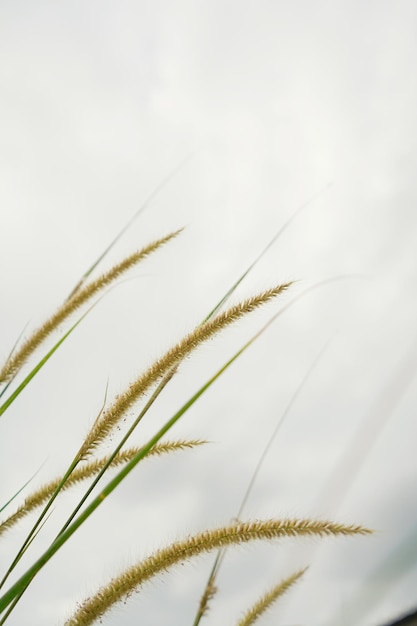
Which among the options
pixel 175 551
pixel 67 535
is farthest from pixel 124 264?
pixel 67 535

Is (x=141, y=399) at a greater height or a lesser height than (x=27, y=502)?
greater

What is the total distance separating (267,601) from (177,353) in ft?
2.75

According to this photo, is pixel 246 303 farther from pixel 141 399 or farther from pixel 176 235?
pixel 176 235

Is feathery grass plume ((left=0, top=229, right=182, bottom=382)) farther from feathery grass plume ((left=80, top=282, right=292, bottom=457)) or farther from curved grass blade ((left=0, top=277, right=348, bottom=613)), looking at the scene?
curved grass blade ((left=0, top=277, right=348, bottom=613))

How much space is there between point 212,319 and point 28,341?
2.53 ft

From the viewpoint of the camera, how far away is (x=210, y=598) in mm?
1641

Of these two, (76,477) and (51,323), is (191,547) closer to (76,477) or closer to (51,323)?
(76,477)

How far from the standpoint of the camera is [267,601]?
185cm

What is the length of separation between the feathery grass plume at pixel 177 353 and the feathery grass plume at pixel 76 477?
0.24 meters

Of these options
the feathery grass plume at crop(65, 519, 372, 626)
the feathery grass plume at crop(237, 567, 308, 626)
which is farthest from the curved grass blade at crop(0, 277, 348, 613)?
the feathery grass plume at crop(237, 567, 308, 626)

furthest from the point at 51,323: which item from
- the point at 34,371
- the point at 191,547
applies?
the point at 191,547

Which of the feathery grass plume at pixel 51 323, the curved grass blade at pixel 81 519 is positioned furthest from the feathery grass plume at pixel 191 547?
the feathery grass plume at pixel 51 323

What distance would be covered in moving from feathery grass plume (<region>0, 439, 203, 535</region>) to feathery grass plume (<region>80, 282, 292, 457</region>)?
243mm

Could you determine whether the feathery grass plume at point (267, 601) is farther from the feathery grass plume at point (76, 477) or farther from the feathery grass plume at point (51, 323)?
the feathery grass plume at point (51, 323)
